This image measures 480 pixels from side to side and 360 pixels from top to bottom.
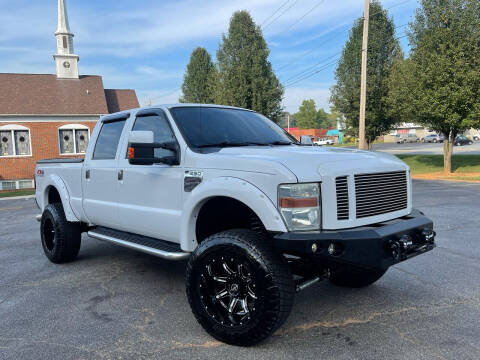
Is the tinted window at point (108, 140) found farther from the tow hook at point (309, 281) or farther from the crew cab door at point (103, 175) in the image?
the tow hook at point (309, 281)

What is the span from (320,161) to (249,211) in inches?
32.4

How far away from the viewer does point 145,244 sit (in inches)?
165

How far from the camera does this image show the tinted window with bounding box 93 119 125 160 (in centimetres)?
498

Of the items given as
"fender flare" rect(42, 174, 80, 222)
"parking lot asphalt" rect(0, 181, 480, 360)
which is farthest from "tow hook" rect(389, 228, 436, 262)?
"fender flare" rect(42, 174, 80, 222)

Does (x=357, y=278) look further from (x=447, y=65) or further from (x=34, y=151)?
(x=34, y=151)

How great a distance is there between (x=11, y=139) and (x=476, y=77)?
1062 inches

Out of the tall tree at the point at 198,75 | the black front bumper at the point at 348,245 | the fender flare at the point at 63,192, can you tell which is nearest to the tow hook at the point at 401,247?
the black front bumper at the point at 348,245

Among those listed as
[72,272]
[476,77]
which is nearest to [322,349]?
[72,272]

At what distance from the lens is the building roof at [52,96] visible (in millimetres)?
27766

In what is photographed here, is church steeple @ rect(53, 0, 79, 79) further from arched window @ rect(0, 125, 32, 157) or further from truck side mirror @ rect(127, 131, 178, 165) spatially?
truck side mirror @ rect(127, 131, 178, 165)

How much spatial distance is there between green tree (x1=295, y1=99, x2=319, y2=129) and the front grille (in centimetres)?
12294

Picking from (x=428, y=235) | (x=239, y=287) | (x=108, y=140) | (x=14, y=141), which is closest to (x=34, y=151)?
(x=14, y=141)

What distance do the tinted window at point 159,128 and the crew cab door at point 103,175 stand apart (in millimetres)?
432

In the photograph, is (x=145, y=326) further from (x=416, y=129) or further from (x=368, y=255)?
(x=416, y=129)
